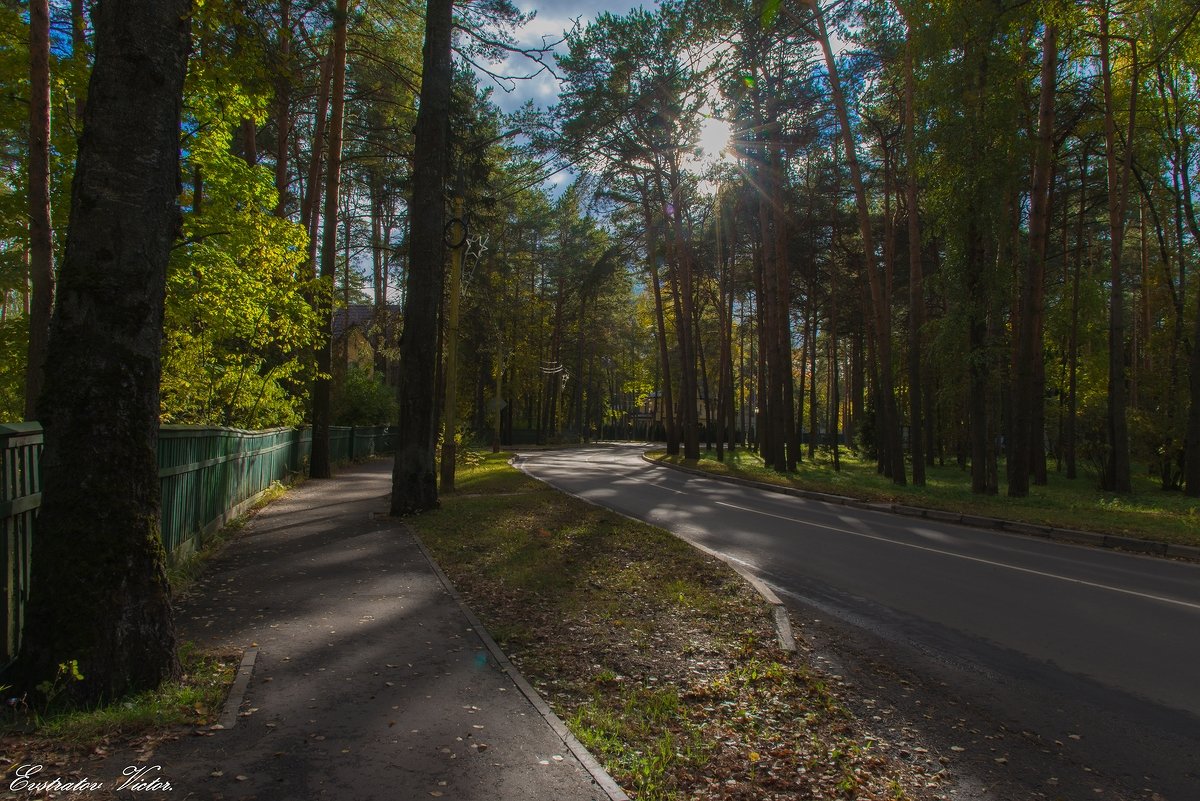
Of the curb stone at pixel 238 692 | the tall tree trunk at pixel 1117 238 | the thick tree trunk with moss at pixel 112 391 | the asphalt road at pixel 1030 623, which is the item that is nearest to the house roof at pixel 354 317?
the asphalt road at pixel 1030 623

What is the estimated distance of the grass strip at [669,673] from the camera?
370cm

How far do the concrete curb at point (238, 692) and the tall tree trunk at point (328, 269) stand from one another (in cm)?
1339

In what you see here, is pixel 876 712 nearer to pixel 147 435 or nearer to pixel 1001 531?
pixel 147 435

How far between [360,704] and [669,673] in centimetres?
206

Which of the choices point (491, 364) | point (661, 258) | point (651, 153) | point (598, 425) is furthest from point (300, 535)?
point (598, 425)

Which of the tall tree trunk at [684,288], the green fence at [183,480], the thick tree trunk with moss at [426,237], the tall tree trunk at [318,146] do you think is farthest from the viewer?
the tall tree trunk at [684,288]

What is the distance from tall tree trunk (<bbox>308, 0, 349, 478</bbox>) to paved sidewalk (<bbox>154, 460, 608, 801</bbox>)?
11.6 m

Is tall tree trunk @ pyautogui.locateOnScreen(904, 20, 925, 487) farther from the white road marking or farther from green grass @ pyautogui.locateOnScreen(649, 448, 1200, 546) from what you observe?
the white road marking

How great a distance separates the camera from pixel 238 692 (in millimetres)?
4340

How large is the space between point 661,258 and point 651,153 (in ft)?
24.0

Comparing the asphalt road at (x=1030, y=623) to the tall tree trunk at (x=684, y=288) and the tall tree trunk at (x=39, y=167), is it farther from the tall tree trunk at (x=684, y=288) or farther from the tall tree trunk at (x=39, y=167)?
the tall tree trunk at (x=684, y=288)

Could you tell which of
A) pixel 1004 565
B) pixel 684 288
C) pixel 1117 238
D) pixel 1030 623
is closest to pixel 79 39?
pixel 1030 623

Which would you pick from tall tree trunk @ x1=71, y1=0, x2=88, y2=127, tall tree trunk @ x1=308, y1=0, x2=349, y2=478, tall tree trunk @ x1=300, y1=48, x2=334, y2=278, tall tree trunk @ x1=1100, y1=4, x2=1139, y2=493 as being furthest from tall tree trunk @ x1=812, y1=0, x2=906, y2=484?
tall tree trunk @ x1=71, y1=0, x2=88, y2=127

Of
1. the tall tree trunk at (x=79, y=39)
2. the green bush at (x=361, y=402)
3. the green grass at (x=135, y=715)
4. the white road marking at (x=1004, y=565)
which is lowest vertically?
the white road marking at (x=1004, y=565)
